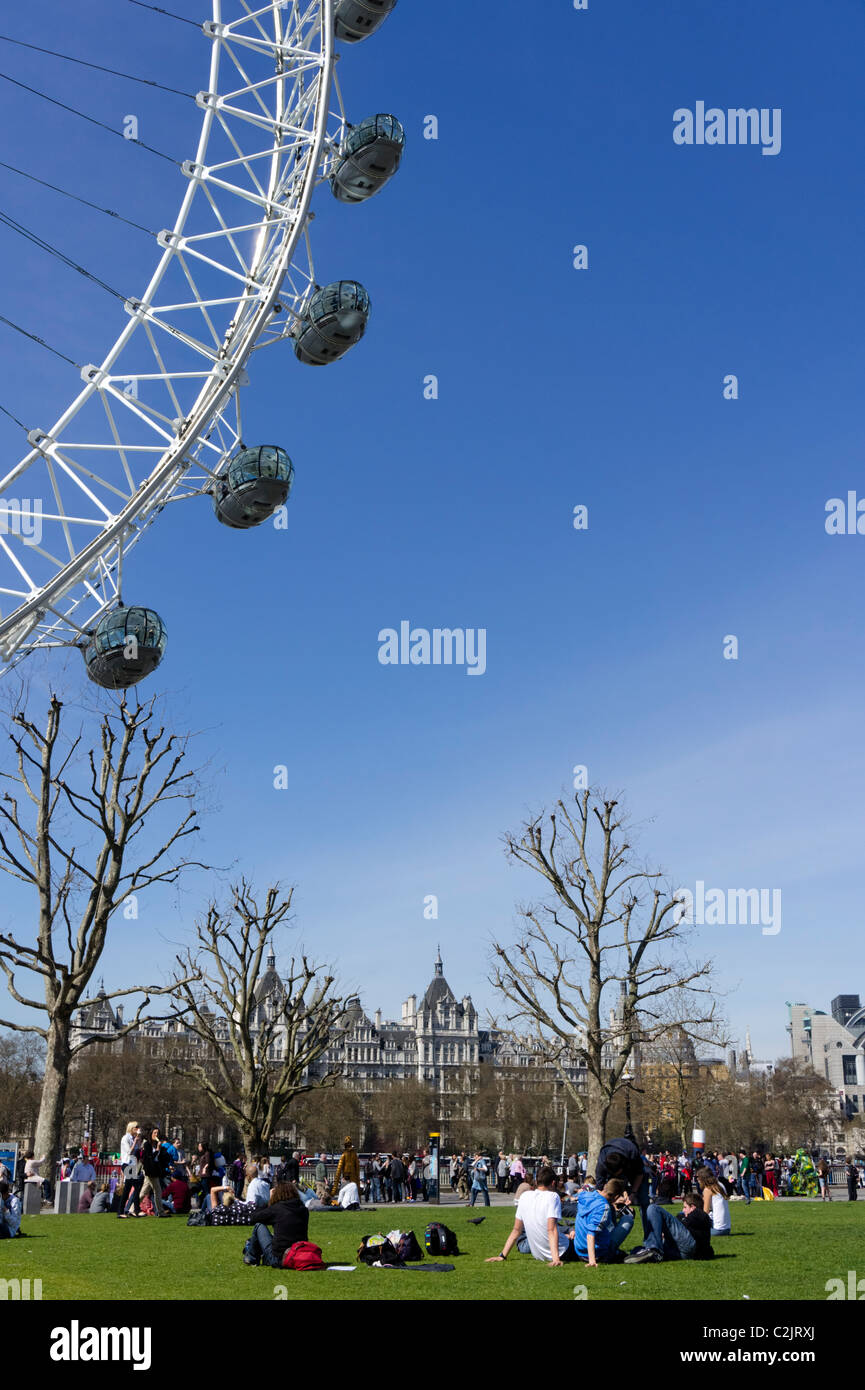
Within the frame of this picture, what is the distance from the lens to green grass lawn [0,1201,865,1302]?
41.9ft

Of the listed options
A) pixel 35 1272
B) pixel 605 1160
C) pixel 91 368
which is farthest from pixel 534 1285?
pixel 91 368

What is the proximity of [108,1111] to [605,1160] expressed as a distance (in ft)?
356

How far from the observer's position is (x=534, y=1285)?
524 inches

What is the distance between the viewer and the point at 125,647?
23016 mm

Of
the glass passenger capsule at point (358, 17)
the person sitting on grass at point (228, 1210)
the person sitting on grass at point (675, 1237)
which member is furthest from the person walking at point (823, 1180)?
the glass passenger capsule at point (358, 17)

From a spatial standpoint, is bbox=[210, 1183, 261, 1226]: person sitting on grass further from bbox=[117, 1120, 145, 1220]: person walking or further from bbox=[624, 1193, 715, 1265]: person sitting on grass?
bbox=[624, 1193, 715, 1265]: person sitting on grass

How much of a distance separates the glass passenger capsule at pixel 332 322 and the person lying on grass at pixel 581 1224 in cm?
1630

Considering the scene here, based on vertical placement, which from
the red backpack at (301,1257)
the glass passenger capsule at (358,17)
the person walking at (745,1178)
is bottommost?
the person walking at (745,1178)

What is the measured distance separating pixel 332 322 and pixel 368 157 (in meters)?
4.01

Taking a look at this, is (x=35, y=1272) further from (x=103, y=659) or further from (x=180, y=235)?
(x=180, y=235)

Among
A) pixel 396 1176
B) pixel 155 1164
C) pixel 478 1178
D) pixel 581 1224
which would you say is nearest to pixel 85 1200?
pixel 155 1164

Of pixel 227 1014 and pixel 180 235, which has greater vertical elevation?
pixel 180 235

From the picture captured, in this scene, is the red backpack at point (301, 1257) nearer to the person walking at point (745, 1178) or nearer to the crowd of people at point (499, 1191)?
the crowd of people at point (499, 1191)

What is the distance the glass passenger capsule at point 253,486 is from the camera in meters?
24.2
